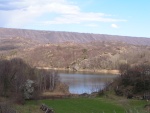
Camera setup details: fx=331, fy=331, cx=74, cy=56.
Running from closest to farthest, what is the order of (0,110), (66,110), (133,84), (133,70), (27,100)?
(0,110) < (66,110) < (27,100) < (133,84) < (133,70)

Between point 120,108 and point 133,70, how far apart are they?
1987 cm

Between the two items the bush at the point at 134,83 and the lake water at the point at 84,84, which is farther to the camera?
the lake water at the point at 84,84

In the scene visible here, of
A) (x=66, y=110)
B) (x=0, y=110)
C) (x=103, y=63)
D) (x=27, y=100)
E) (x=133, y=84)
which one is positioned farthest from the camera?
(x=103, y=63)

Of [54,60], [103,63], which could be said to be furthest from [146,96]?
[54,60]

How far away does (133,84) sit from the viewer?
1966 inches

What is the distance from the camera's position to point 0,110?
20938mm

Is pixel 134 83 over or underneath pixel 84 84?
over

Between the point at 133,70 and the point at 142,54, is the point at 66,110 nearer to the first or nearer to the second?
the point at 133,70

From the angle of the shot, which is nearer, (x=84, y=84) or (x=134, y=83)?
(x=134, y=83)

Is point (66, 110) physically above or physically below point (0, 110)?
below

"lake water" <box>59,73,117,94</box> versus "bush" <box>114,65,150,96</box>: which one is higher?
"bush" <box>114,65,150,96</box>

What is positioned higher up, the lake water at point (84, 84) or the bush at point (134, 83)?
the bush at point (134, 83)

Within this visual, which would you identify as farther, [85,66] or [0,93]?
[85,66]

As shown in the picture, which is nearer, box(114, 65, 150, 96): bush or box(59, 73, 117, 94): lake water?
box(114, 65, 150, 96): bush
